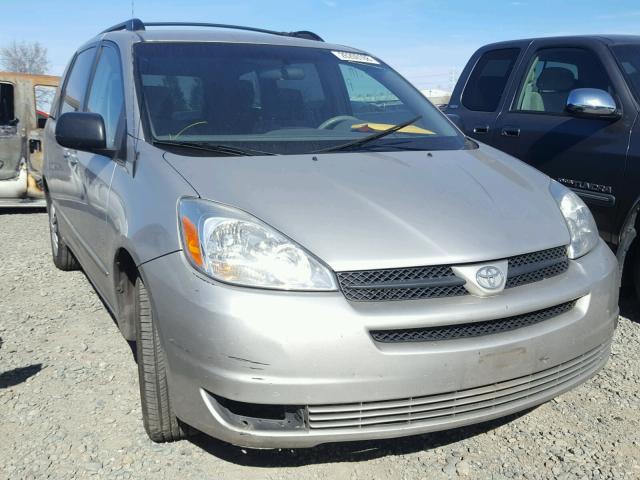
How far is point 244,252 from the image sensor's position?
222 cm

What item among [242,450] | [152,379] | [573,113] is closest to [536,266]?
[242,450]

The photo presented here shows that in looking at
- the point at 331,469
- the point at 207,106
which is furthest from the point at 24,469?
the point at 207,106

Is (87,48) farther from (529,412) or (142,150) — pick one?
(529,412)

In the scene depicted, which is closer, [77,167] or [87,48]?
[77,167]

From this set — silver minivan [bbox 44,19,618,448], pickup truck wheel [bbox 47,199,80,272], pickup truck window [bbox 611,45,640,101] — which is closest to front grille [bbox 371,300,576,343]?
silver minivan [bbox 44,19,618,448]

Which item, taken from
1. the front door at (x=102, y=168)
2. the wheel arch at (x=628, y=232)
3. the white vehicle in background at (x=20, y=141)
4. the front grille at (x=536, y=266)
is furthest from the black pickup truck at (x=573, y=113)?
the white vehicle in background at (x=20, y=141)

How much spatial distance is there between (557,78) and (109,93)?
3249 mm

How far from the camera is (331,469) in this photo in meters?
2.54

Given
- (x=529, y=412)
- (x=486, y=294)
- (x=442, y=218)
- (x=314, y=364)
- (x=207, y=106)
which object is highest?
(x=207, y=106)

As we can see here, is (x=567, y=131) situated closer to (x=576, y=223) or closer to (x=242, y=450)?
(x=576, y=223)

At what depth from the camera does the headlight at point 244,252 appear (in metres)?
2.16

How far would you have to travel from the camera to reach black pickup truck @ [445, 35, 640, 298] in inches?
160

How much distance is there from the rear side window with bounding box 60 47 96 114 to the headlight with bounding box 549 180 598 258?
2.88 metres

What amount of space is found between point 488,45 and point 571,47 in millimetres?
954
